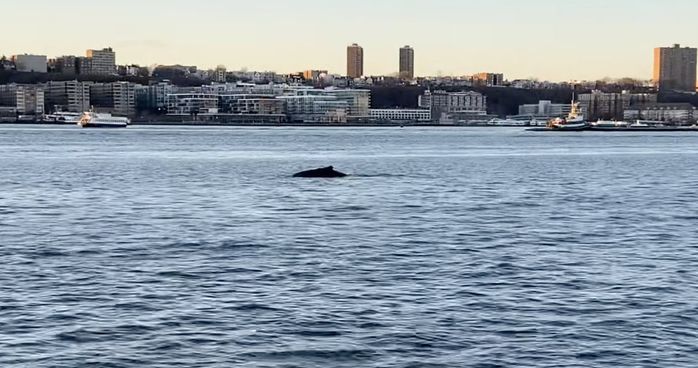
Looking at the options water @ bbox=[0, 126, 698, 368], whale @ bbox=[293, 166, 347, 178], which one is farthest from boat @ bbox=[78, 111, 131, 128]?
water @ bbox=[0, 126, 698, 368]

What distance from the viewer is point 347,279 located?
19875 millimetres

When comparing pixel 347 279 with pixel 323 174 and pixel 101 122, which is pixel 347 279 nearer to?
pixel 323 174

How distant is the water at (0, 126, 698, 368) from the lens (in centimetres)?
1483

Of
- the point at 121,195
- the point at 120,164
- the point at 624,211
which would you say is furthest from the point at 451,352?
the point at 120,164

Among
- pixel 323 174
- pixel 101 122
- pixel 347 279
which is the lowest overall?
pixel 101 122

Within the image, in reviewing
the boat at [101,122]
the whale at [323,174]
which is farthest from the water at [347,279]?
the boat at [101,122]

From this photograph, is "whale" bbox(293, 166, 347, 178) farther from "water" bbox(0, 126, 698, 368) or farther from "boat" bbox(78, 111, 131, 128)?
"boat" bbox(78, 111, 131, 128)

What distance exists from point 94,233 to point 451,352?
556 inches

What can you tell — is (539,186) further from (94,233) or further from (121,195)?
(94,233)

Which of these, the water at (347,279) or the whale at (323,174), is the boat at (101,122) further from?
the water at (347,279)

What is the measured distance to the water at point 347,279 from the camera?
14828 millimetres

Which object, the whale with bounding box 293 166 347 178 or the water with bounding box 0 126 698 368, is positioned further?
the whale with bounding box 293 166 347 178

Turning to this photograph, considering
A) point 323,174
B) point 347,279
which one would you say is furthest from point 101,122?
point 347,279

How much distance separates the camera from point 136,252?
76.6 feet
